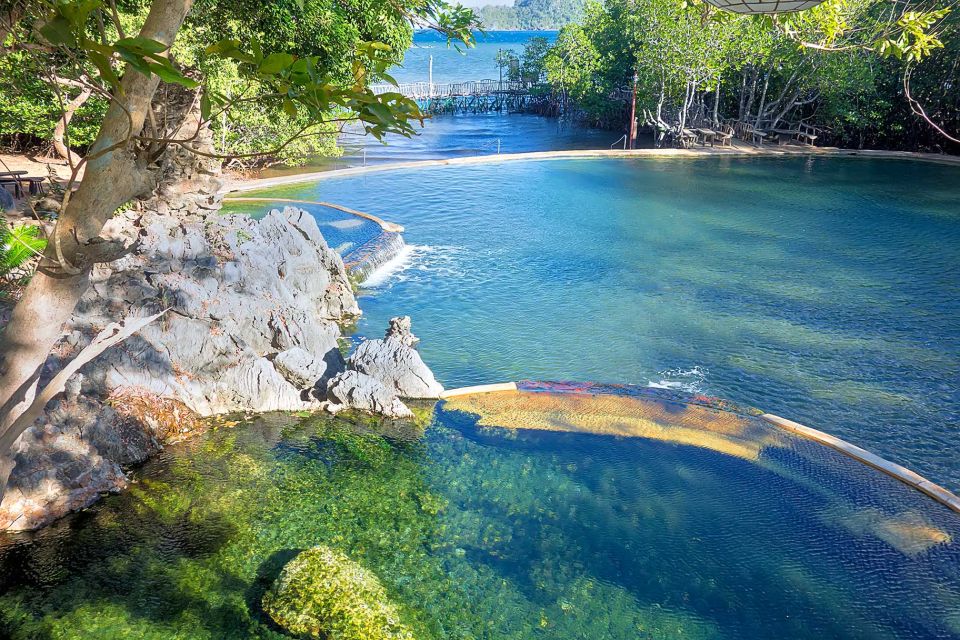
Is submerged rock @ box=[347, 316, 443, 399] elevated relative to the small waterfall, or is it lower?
lower

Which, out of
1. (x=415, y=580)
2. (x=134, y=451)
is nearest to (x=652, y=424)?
(x=415, y=580)

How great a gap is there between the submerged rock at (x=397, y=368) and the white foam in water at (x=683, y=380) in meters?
2.90

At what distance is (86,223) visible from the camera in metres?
2.29

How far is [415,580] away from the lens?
541 cm

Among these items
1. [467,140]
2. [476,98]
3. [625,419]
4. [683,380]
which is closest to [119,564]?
[625,419]

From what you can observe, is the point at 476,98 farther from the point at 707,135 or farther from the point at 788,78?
the point at 788,78

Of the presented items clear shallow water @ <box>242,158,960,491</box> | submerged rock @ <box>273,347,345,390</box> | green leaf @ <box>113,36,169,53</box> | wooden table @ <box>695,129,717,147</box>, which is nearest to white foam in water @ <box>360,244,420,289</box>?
clear shallow water @ <box>242,158,960,491</box>

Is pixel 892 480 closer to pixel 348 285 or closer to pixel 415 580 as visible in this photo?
pixel 415 580

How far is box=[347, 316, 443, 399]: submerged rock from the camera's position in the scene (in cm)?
832

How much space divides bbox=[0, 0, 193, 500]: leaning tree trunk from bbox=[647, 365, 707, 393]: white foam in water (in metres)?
7.31

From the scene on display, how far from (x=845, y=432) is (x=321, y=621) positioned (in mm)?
6122

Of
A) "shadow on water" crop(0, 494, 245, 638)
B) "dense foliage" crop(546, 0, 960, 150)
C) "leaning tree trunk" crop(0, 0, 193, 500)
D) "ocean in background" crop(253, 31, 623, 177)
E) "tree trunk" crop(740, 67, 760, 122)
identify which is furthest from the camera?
"tree trunk" crop(740, 67, 760, 122)

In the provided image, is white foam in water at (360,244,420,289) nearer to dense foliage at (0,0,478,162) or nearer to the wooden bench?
dense foliage at (0,0,478,162)

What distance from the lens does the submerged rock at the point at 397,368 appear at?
27.3 feet
